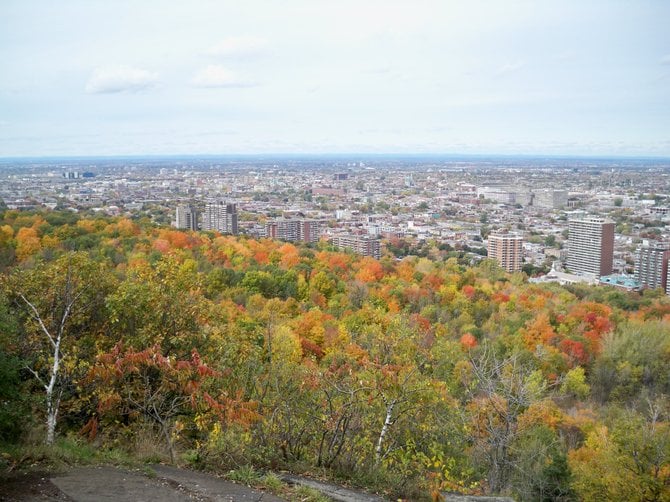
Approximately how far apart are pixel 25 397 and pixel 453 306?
2945 centimetres

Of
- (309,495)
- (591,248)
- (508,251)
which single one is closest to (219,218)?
(508,251)

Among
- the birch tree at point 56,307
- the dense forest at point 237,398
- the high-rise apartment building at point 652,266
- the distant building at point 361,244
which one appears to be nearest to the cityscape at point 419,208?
the high-rise apartment building at point 652,266

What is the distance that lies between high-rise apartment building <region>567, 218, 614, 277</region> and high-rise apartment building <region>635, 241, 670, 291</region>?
4898 millimetres

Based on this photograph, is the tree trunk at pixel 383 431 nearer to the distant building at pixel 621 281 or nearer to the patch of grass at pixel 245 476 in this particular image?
the patch of grass at pixel 245 476

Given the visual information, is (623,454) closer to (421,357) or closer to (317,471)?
(421,357)

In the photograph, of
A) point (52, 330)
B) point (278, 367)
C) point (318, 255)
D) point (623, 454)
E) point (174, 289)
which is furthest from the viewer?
point (318, 255)

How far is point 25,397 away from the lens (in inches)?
266

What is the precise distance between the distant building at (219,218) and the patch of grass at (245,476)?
203 feet

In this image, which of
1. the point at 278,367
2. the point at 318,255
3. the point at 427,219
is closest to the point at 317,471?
the point at 278,367

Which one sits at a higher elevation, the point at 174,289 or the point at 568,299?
the point at 174,289

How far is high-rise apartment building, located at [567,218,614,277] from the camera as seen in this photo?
199 ft

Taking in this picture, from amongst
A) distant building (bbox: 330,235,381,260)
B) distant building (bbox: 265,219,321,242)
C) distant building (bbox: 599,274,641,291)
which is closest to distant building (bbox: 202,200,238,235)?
distant building (bbox: 265,219,321,242)

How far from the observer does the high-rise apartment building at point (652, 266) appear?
173ft

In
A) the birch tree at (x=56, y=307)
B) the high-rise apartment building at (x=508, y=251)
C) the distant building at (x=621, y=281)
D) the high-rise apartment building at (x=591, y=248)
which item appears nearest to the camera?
the birch tree at (x=56, y=307)
